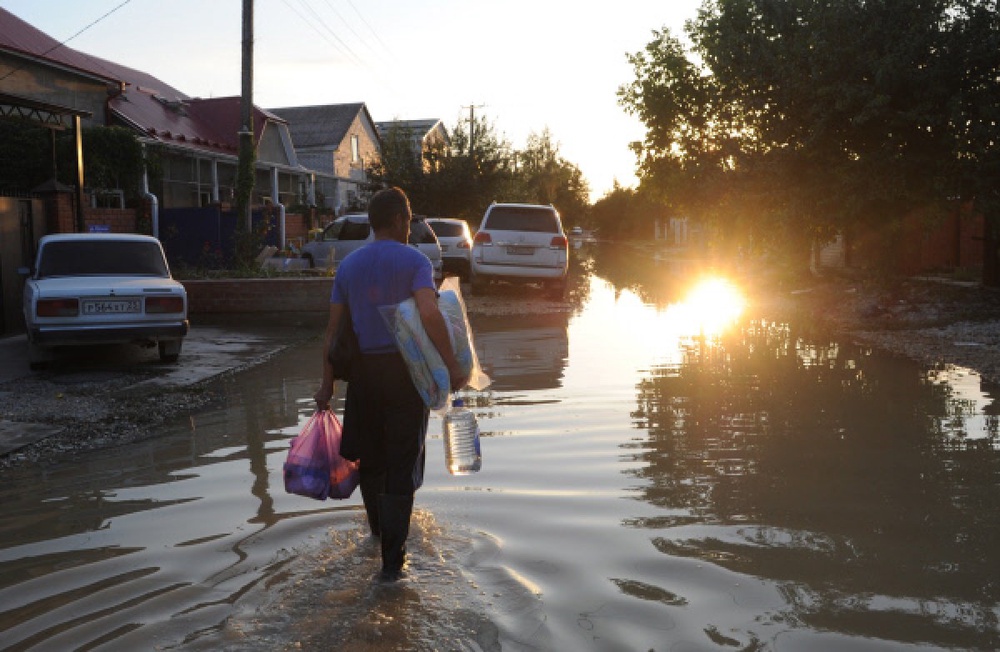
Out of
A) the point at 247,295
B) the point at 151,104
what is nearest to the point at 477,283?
the point at 247,295

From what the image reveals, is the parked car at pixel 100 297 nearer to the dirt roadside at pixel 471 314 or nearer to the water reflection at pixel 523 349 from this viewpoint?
the dirt roadside at pixel 471 314

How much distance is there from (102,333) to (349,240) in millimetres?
13699

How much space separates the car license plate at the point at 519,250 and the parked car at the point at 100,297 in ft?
32.3

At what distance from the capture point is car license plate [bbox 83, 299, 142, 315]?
1144 centimetres

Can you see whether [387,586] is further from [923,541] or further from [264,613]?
[923,541]

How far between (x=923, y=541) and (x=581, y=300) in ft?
59.9

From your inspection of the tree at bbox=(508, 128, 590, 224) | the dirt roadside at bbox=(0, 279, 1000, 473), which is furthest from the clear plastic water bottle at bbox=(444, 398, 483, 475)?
the tree at bbox=(508, 128, 590, 224)

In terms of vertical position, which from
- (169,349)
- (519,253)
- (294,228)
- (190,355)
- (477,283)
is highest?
(294,228)

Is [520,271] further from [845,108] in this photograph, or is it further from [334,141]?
[334,141]

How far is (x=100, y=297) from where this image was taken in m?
11.5

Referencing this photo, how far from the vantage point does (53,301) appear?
11.2 meters

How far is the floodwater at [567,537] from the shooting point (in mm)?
4215

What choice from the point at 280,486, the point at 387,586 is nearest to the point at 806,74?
the point at 280,486

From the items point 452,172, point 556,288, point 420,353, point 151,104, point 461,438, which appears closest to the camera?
point 420,353
